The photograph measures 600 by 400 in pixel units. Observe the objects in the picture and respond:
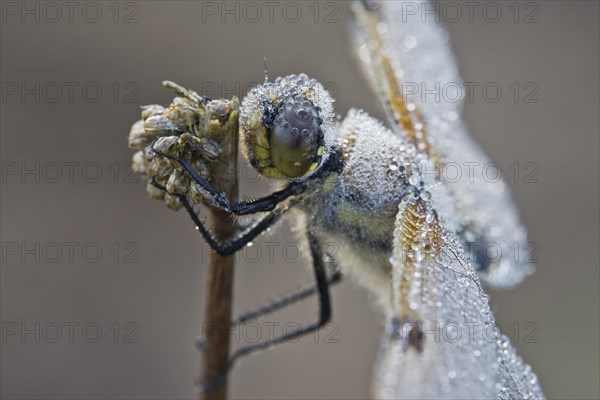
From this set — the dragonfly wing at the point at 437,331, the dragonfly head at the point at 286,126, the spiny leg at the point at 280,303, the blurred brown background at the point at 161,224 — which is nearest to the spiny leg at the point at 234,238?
the dragonfly head at the point at 286,126

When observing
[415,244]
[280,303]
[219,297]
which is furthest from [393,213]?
[280,303]

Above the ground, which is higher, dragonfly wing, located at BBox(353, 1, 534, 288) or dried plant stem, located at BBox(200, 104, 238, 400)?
dragonfly wing, located at BBox(353, 1, 534, 288)

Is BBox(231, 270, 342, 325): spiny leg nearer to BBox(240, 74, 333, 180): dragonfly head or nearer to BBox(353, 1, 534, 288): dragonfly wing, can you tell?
BBox(353, 1, 534, 288): dragonfly wing

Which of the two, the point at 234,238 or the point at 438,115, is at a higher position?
the point at 438,115

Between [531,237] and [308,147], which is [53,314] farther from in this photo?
[531,237]

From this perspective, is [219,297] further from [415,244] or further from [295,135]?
[415,244]

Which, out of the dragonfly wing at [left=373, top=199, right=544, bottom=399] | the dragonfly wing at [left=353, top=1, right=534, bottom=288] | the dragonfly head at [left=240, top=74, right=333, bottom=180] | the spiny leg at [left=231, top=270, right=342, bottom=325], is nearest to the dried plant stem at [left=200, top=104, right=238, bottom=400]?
the dragonfly head at [left=240, top=74, right=333, bottom=180]

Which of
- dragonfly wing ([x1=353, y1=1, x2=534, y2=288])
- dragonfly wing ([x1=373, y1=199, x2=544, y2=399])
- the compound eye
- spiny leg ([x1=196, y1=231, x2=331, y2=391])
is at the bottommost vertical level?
dragonfly wing ([x1=373, y1=199, x2=544, y2=399])
